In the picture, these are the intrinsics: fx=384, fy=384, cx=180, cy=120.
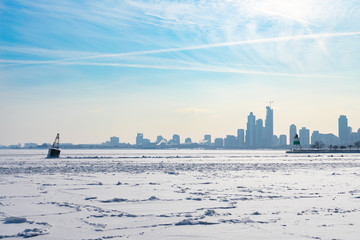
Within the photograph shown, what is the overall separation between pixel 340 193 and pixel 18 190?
14.6 m

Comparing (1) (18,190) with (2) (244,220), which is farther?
(1) (18,190)

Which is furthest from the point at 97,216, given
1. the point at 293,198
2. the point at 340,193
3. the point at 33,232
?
the point at 340,193

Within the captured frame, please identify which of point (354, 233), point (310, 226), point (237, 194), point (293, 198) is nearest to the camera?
point (354, 233)

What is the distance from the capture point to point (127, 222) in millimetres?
10570

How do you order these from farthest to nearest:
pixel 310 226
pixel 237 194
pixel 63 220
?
pixel 237 194, pixel 63 220, pixel 310 226

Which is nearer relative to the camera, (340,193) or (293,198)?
(293,198)

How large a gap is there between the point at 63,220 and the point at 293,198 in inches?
361

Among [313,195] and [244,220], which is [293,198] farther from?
[244,220]

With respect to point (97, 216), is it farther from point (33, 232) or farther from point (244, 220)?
point (244, 220)

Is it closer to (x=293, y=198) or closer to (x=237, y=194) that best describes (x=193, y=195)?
(x=237, y=194)

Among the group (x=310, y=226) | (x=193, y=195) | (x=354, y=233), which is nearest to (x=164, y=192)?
(x=193, y=195)

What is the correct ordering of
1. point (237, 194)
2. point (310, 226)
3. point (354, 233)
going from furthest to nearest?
point (237, 194)
point (310, 226)
point (354, 233)

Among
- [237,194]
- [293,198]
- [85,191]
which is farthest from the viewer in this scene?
[85,191]

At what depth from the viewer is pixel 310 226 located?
10.0m
